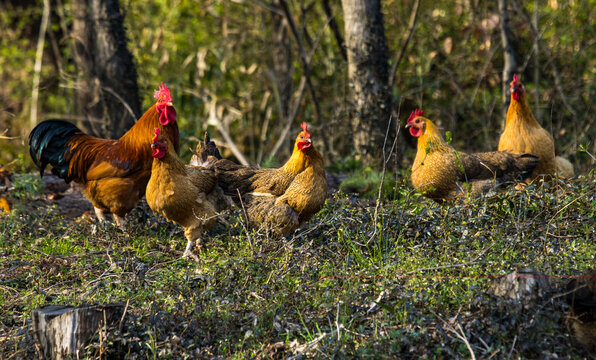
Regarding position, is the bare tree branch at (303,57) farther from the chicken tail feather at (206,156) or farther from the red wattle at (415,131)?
the chicken tail feather at (206,156)

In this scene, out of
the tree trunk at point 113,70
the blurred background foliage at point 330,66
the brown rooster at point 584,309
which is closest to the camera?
the brown rooster at point 584,309

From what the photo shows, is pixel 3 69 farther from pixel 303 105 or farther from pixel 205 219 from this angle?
pixel 205 219

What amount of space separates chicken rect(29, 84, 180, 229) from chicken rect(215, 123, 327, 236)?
0.94 meters

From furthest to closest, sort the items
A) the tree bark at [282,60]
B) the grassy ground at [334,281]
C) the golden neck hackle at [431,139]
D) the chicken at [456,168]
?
the tree bark at [282,60]
the golden neck hackle at [431,139]
the chicken at [456,168]
the grassy ground at [334,281]

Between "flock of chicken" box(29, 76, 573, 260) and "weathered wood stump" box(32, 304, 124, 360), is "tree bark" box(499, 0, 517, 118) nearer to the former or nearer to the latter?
"flock of chicken" box(29, 76, 573, 260)

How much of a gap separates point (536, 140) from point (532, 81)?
15.9ft

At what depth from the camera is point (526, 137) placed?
20.5 feet

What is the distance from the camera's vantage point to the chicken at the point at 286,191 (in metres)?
5.24

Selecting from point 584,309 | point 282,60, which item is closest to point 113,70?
point 282,60

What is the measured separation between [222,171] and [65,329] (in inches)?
106

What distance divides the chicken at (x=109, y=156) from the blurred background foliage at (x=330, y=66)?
6.94 feet

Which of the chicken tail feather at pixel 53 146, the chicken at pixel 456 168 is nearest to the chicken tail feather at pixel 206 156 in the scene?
the chicken tail feather at pixel 53 146

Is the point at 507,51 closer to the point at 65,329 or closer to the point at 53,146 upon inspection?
the point at 53,146

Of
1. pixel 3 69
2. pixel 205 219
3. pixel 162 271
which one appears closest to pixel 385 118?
pixel 205 219
